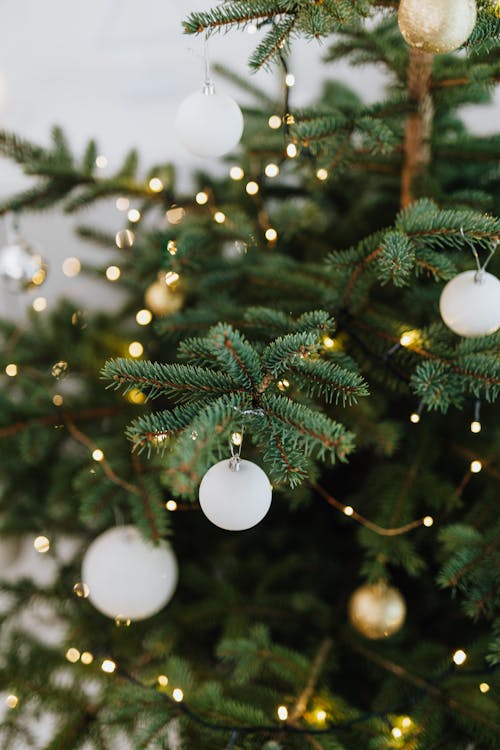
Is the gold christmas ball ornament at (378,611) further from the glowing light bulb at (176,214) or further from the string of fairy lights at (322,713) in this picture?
the glowing light bulb at (176,214)

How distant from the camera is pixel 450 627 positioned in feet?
2.65

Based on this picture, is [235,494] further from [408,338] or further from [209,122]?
[209,122]

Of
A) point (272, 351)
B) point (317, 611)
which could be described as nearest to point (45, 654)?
point (317, 611)

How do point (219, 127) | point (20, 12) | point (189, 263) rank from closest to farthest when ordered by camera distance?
point (219, 127) → point (189, 263) → point (20, 12)

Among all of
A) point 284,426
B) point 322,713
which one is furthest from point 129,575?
point 284,426

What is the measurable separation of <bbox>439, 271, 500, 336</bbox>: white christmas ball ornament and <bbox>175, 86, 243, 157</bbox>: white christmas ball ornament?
9.8 inches

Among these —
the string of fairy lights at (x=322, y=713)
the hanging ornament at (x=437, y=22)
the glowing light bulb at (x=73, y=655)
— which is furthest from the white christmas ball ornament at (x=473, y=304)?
the glowing light bulb at (x=73, y=655)

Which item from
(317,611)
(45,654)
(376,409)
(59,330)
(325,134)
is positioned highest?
(325,134)

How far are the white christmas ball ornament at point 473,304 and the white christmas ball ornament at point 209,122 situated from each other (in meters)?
0.25

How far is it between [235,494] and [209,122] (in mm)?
350

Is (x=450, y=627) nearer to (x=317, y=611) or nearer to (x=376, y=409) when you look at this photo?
(x=317, y=611)

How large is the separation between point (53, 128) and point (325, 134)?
0.37m

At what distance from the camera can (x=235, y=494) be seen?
42cm

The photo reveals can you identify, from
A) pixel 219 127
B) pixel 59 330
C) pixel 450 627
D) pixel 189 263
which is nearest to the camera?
pixel 219 127
